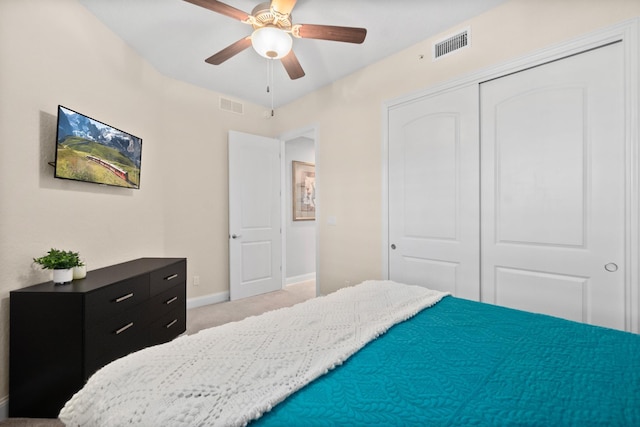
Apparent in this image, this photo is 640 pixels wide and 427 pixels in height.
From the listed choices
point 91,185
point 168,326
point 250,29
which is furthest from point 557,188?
point 91,185

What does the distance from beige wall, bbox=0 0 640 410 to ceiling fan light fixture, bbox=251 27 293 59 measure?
4.39 ft

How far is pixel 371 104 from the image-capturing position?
3145 mm

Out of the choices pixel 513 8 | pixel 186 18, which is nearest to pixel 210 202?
pixel 186 18

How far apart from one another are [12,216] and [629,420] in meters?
2.79

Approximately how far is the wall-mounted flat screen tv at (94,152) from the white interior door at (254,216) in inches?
48.9

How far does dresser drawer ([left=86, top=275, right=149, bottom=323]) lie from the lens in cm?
174

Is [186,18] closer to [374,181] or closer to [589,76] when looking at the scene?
[374,181]

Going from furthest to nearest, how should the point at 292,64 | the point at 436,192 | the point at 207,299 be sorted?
the point at 207,299, the point at 436,192, the point at 292,64

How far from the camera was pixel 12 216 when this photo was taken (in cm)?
173

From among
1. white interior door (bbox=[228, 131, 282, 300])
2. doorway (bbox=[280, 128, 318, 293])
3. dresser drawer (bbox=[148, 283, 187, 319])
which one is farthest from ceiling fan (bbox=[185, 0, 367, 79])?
doorway (bbox=[280, 128, 318, 293])

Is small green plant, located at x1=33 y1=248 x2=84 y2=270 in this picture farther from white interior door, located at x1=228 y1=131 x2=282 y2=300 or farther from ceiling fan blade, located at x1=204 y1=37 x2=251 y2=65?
white interior door, located at x1=228 y1=131 x2=282 y2=300

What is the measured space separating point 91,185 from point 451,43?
318 centimetres

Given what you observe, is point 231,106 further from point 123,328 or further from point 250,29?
point 123,328

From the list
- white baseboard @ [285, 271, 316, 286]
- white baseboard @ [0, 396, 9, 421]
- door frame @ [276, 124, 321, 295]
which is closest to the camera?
white baseboard @ [0, 396, 9, 421]
